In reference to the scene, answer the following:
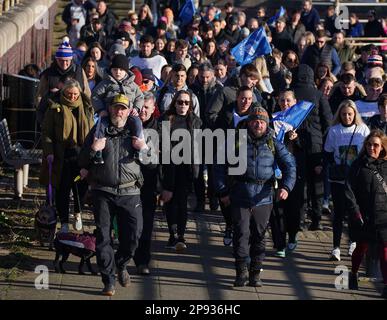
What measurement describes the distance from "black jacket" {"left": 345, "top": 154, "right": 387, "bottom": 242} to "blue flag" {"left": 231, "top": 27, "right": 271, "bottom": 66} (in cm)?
592

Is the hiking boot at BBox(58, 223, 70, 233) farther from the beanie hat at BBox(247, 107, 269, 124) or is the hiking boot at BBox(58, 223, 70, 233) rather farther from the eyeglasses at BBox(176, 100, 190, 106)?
the beanie hat at BBox(247, 107, 269, 124)

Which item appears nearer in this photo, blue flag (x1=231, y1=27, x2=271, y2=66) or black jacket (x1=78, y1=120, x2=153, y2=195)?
black jacket (x1=78, y1=120, x2=153, y2=195)

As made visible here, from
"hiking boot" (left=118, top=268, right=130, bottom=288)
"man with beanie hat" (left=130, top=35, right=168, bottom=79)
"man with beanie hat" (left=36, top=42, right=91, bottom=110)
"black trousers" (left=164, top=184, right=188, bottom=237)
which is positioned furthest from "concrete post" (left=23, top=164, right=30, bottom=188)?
"hiking boot" (left=118, top=268, right=130, bottom=288)

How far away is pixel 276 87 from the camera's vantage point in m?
17.9

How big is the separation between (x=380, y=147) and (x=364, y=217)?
26.4 inches

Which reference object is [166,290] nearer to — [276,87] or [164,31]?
[276,87]

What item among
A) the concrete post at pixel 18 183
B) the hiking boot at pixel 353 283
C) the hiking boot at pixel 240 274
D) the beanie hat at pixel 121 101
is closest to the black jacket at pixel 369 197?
the hiking boot at pixel 353 283

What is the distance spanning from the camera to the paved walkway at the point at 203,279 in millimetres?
11945

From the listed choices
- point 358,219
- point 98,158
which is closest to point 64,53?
point 98,158

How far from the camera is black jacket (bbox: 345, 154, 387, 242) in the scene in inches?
485

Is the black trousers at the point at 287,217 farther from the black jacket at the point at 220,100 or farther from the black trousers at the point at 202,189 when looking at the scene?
the black trousers at the point at 202,189

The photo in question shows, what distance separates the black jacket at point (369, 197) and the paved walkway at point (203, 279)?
0.61m
